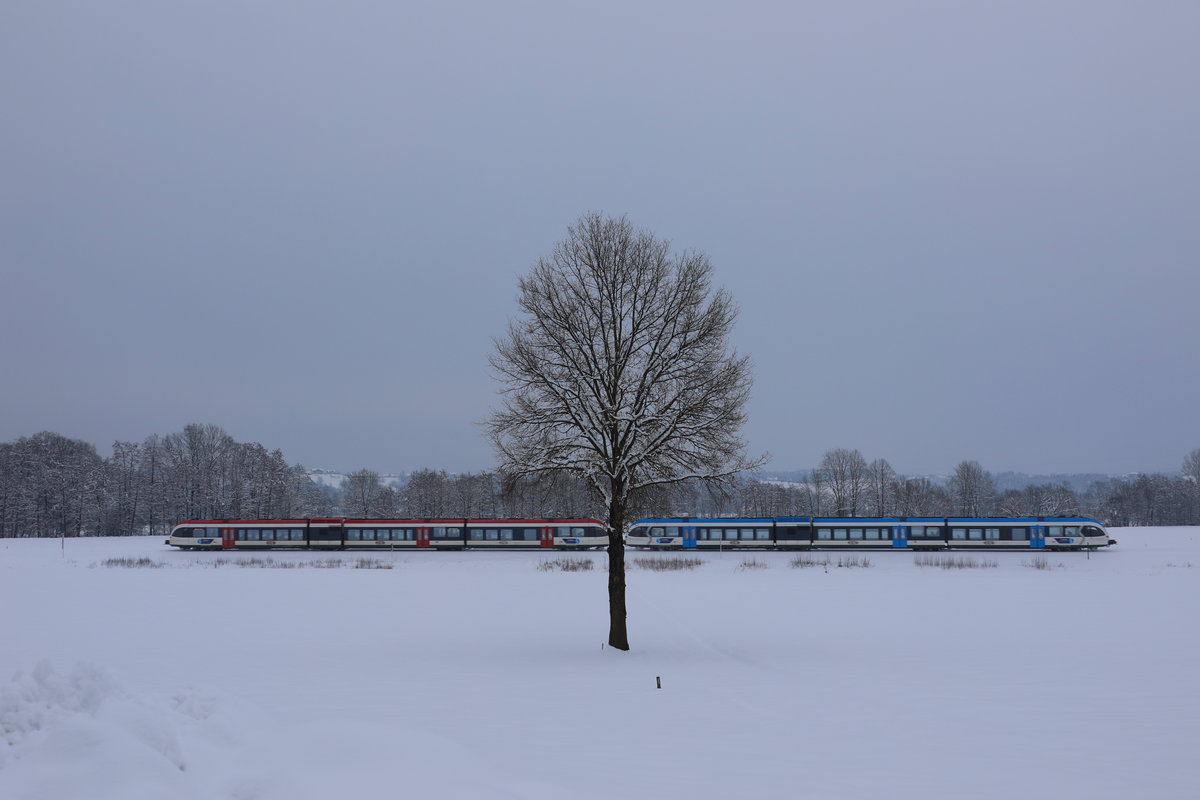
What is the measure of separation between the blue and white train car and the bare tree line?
15513mm

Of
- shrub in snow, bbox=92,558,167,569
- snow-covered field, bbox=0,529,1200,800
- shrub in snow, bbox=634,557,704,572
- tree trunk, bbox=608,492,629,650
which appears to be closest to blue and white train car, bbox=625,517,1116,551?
shrub in snow, bbox=634,557,704,572

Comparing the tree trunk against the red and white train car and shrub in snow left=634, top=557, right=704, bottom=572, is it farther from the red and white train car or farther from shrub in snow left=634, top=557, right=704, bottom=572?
the red and white train car

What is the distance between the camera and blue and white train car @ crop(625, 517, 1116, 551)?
2630 inches

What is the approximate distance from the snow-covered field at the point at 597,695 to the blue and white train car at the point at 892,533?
30.6 m

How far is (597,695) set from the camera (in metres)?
16.0

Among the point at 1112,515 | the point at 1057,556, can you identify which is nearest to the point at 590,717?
the point at 1057,556

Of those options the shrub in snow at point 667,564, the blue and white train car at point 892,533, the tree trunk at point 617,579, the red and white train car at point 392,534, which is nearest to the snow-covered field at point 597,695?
the tree trunk at point 617,579

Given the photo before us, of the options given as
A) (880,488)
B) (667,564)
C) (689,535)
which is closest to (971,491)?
(880,488)

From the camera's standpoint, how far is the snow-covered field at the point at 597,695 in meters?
8.87

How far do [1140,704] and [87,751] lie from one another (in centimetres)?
1643

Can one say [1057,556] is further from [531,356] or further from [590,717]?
[590,717]

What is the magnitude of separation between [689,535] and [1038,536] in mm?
28691

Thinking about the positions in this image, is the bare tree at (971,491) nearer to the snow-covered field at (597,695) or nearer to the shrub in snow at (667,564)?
the shrub in snow at (667,564)

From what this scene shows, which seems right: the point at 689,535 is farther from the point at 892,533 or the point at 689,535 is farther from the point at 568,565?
the point at 568,565
